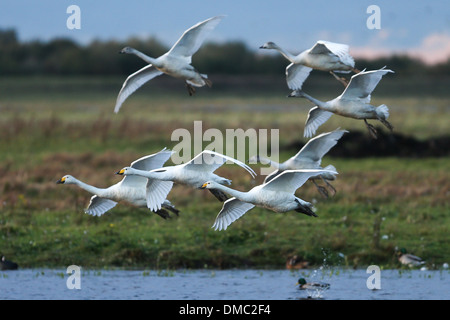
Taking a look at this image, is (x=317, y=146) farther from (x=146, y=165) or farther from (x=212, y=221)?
(x=212, y=221)

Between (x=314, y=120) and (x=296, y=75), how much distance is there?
73 centimetres

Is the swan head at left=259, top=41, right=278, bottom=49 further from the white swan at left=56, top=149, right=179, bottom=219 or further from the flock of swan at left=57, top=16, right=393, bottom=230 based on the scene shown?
the white swan at left=56, top=149, right=179, bottom=219

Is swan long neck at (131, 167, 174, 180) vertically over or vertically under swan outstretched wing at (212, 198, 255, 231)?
over

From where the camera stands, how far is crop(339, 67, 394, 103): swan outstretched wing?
1139cm

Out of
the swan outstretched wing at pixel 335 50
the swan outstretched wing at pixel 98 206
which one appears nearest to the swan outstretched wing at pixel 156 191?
the swan outstretched wing at pixel 98 206

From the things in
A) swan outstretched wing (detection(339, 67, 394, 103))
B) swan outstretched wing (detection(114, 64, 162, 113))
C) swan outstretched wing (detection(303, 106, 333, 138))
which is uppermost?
swan outstretched wing (detection(114, 64, 162, 113))

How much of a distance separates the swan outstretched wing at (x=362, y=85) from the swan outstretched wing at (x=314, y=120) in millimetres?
755

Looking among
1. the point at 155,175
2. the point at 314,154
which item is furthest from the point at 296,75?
the point at 155,175

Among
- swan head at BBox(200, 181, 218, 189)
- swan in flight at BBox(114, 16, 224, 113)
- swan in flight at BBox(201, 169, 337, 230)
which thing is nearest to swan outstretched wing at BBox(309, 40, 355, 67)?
swan in flight at BBox(114, 16, 224, 113)

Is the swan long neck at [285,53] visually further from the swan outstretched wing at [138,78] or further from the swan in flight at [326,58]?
the swan outstretched wing at [138,78]

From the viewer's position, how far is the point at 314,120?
12.5 m

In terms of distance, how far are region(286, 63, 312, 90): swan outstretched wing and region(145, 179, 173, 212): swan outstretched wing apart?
2508 millimetres
